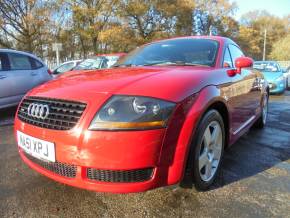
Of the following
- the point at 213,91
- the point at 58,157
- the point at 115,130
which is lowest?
the point at 58,157

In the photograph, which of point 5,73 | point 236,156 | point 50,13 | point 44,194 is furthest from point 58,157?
point 50,13

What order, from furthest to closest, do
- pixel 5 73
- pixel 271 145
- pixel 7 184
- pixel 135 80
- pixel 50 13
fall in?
pixel 50 13, pixel 5 73, pixel 271 145, pixel 7 184, pixel 135 80

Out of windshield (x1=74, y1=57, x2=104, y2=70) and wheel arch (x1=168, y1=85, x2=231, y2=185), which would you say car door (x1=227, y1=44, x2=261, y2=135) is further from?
windshield (x1=74, y1=57, x2=104, y2=70)

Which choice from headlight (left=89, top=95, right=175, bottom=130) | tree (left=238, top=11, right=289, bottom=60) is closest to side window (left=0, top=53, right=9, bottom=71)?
headlight (left=89, top=95, right=175, bottom=130)

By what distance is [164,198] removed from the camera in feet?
8.98

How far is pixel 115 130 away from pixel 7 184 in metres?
1.52

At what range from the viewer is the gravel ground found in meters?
2.52

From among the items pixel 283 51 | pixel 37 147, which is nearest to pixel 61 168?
pixel 37 147

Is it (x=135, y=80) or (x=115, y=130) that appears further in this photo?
(x=135, y=80)

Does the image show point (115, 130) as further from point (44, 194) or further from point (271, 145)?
point (271, 145)

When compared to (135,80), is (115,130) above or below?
below

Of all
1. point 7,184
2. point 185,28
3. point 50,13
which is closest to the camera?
point 7,184

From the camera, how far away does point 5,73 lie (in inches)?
245

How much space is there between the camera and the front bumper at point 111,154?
7.13 feet
